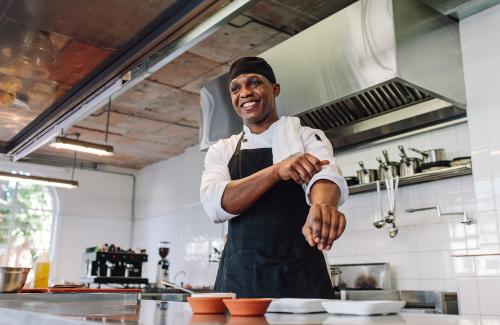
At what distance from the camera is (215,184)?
155 cm

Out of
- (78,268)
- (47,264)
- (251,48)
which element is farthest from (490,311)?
(78,268)

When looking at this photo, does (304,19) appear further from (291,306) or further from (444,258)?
(291,306)

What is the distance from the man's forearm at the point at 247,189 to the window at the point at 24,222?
790 cm

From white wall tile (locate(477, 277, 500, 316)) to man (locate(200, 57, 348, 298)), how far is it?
1.93 m

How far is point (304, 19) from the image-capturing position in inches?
168

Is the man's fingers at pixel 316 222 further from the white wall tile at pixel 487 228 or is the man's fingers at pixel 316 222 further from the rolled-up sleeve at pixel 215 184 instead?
the white wall tile at pixel 487 228

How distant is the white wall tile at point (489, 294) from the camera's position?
2.95m

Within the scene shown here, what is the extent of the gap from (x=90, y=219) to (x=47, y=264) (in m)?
6.52

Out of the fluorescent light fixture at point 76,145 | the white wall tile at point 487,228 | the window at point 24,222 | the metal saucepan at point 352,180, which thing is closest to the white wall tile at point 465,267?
the white wall tile at point 487,228

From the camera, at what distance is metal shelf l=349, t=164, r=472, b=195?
11.8 feet

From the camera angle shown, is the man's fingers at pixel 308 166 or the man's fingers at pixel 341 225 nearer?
the man's fingers at pixel 341 225

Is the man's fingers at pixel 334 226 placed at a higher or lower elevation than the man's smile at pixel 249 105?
lower

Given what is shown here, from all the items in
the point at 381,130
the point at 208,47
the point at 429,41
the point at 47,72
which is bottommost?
the point at 47,72

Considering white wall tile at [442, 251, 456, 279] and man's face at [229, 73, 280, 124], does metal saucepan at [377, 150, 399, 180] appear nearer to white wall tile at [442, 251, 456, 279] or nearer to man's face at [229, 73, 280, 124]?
white wall tile at [442, 251, 456, 279]
